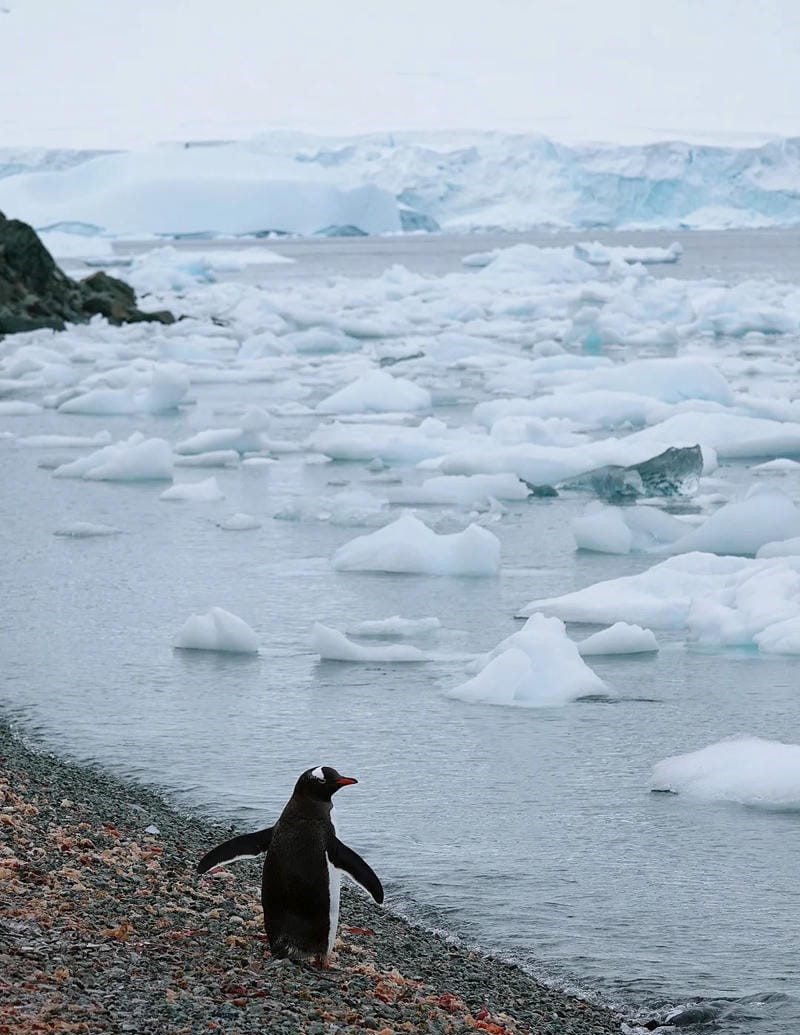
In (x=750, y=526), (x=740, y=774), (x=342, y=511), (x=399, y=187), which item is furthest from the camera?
(x=399, y=187)

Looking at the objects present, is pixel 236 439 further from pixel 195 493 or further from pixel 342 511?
pixel 342 511

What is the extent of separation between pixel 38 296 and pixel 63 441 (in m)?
9.98

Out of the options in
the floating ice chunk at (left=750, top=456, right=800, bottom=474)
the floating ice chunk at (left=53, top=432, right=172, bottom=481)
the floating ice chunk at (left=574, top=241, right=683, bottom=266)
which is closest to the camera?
the floating ice chunk at (left=53, top=432, right=172, bottom=481)

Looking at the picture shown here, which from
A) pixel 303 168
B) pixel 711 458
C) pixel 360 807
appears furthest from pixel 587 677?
pixel 303 168

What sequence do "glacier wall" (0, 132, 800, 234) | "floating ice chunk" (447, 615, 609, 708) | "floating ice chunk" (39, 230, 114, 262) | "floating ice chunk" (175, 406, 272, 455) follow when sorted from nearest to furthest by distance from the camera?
"floating ice chunk" (447, 615, 609, 708)
"floating ice chunk" (175, 406, 272, 455)
"floating ice chunk" (39, 230, 114, 262)
"glacier wall" (0, 132, 800, 234)

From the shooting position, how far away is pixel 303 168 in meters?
54.2

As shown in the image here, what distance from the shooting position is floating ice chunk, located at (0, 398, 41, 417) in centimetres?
1409

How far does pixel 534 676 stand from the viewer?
538 centimetres

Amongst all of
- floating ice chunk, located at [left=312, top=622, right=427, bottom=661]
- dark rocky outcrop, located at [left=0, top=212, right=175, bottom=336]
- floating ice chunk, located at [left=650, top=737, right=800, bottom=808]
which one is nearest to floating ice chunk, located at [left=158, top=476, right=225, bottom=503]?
floating ice chunk, located at [left=312, top=622, right=427, bottom=661]

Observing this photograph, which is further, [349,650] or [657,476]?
[657,476]

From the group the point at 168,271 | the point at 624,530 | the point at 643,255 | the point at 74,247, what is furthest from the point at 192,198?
the point at 624,530

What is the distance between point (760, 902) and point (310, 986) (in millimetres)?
1344

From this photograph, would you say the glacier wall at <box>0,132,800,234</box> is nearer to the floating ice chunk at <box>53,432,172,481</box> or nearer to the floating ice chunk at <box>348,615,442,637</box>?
the floating ice chunk at <box>53,432,172,481</box>

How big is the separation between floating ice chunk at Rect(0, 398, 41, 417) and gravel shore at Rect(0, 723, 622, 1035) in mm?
10459
